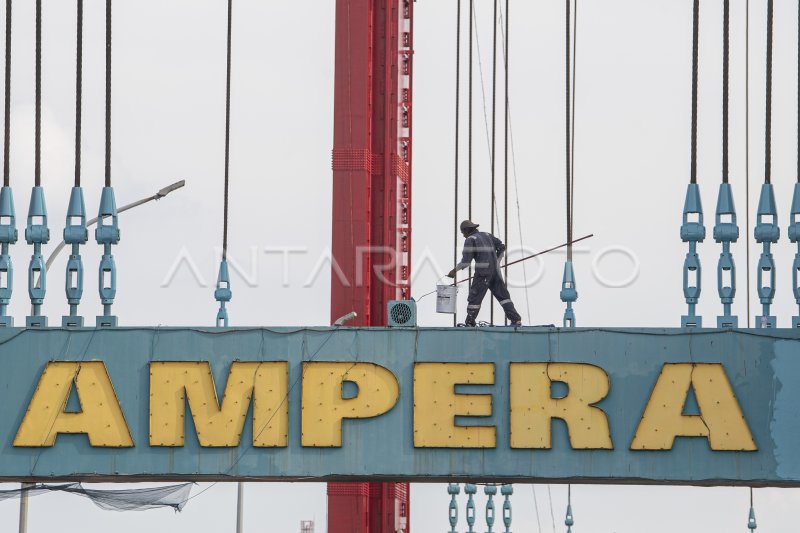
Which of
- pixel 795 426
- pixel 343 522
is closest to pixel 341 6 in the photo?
pixel 343 522

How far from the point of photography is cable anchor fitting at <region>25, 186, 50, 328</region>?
21938 mm

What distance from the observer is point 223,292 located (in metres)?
22.7

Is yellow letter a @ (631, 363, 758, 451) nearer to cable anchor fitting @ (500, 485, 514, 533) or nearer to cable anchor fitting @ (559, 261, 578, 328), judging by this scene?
cable anchor fitting @ (559, 261, 578, 328)

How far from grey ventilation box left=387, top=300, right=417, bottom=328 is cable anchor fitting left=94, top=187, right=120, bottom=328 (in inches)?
127

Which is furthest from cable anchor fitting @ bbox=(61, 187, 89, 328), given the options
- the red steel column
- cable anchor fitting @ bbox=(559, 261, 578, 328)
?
the red steel column

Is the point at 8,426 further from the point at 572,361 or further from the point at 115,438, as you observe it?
the point at 572,361

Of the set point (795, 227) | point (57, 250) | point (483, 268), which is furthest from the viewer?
point (57, 250)

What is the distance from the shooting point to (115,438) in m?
21.5

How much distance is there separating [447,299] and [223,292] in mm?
2924

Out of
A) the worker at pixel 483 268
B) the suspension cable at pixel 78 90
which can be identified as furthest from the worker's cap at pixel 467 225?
the suspension cable at pixel 78 90

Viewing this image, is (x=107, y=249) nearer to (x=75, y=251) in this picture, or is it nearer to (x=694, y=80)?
(x=75, y=251)

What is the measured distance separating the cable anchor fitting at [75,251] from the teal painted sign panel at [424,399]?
0.29m

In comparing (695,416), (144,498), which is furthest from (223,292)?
(144,498)

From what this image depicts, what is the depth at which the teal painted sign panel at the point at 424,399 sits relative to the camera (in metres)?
20.9
